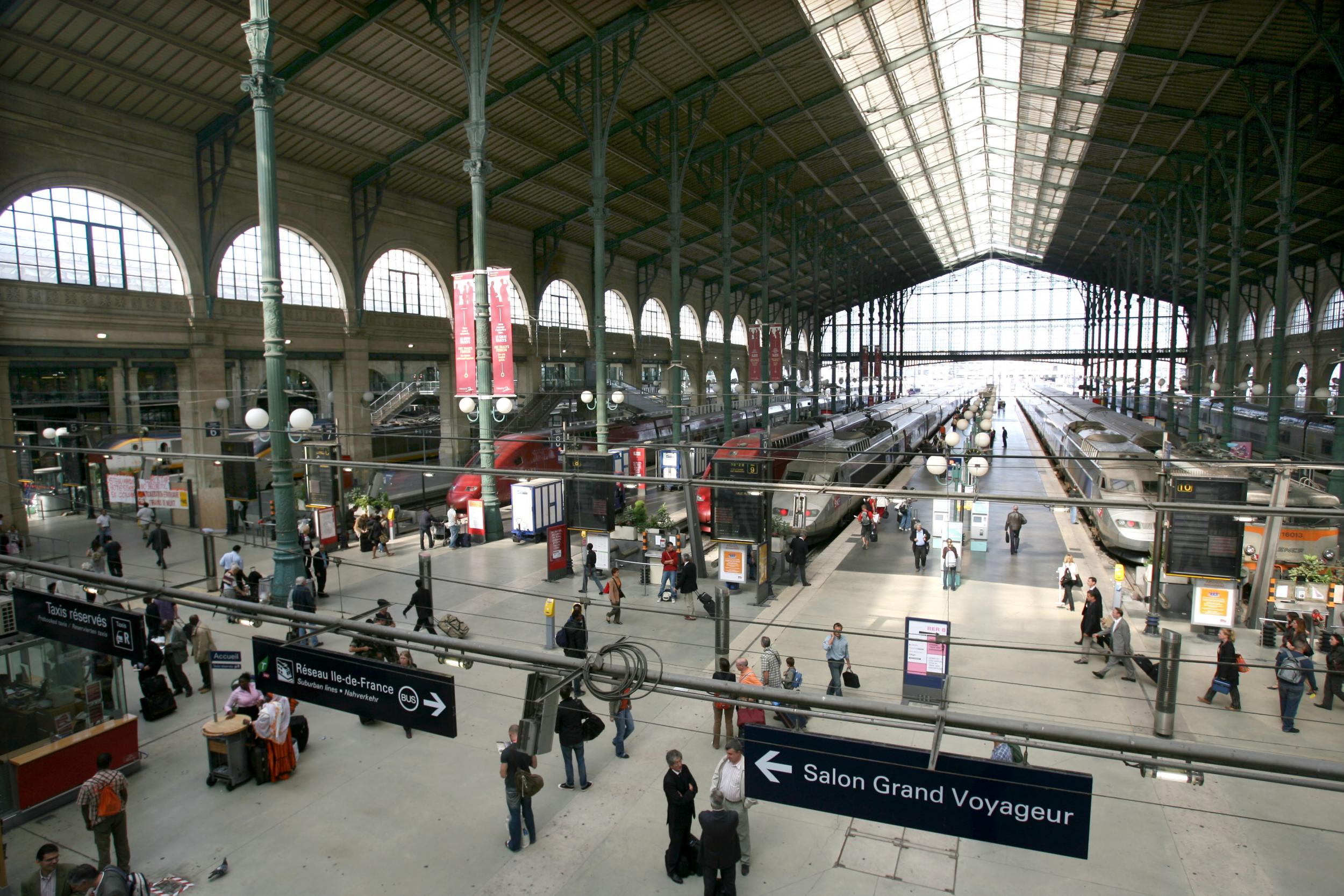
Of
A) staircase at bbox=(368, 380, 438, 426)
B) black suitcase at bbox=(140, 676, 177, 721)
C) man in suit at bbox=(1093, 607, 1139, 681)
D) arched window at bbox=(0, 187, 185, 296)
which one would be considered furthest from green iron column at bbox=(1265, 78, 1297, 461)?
arched window at bbox=(0, 187, 185, 296)

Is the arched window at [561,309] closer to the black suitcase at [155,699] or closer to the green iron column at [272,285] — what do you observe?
the green iron column at [272,285]

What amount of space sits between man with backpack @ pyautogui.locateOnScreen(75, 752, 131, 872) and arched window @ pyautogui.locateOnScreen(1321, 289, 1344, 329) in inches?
2266

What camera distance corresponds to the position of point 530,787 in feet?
26.4

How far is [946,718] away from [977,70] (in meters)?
36.8

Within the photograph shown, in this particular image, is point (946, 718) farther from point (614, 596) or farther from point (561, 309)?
point (561, 309)

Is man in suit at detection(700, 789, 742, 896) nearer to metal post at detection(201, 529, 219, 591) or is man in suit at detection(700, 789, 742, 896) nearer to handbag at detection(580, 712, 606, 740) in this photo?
handbag at detection(580, 712, 606, 740)

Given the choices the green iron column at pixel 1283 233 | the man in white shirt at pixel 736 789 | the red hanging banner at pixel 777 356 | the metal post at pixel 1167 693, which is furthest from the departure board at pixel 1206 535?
the red hanging banner at pixel 777 356

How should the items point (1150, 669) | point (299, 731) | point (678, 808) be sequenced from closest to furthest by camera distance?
point (678, 808)
point (299, 731)
point (1150, 669)


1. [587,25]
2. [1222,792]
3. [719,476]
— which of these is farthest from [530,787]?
[587,25]

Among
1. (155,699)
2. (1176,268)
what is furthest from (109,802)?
(1176,268)

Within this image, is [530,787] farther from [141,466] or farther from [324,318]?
[324,318]

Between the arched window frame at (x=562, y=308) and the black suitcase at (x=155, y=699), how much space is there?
31346mm

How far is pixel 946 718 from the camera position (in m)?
4.46

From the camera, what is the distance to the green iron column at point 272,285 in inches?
493
